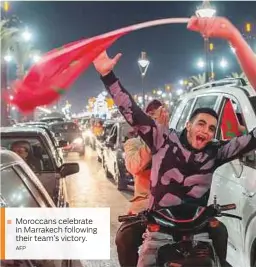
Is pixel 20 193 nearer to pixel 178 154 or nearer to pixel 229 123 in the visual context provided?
pixel 178 154

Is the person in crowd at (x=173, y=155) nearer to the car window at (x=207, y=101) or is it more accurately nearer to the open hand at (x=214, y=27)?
the open hand at (x=214, y=27)

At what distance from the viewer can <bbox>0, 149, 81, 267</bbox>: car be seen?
333 cm

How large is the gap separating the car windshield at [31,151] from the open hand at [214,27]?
4000 millimetres

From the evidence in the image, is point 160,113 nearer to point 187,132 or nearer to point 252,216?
point 187,132

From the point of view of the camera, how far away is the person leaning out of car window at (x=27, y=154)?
687 cm

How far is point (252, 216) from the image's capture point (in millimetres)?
4520

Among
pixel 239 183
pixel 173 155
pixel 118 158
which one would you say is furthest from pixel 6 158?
pixel 118 158

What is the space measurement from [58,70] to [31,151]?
13.3ft

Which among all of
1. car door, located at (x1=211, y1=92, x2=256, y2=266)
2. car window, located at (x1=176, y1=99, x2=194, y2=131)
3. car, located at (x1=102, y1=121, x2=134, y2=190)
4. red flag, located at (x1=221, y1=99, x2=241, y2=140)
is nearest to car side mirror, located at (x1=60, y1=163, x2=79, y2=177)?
car window, located at (x1=176, y1=99, x2=194, y2=131)

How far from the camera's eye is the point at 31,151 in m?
6.98

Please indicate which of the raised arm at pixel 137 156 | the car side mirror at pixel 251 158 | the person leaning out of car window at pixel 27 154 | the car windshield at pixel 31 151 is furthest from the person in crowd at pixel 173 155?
the person leaning out of car window at pixel 27 154

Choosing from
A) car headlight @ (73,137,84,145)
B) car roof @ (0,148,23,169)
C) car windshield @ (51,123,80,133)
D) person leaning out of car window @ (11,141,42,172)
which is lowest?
car headlight @ (73,137,84,145)

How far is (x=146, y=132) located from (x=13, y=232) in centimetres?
104

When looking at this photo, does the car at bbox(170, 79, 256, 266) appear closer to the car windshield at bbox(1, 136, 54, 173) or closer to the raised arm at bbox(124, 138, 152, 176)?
the raised arm at bbox(124, 138, 152, 176)
